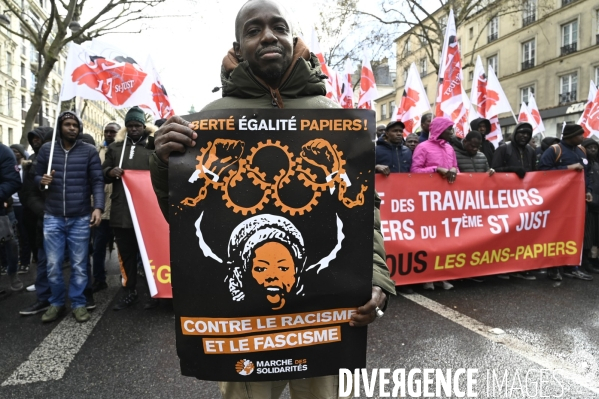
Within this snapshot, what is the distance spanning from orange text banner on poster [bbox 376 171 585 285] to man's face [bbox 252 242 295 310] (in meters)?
3.85

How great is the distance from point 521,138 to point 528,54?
3013cm

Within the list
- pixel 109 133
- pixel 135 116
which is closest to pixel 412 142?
pixel 135 116

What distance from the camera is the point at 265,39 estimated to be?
1426 millimetres

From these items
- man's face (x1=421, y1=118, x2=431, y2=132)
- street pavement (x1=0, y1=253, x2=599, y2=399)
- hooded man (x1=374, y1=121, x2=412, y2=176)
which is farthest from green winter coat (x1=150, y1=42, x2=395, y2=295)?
man's face (x1=421, y1=118, x2=431, y2=132)

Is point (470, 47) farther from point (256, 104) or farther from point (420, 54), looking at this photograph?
point (256, 104)

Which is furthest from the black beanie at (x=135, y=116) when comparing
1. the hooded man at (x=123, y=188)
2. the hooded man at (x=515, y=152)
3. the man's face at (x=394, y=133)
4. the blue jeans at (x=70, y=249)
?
the hooded man at (x=515, y=152)

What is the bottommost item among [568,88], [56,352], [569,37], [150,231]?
[56,352]

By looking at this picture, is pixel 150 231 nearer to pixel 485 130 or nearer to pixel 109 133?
pixel 109 133

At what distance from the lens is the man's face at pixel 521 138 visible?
6.32 meters

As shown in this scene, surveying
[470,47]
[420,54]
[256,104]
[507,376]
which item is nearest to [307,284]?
[256,104]

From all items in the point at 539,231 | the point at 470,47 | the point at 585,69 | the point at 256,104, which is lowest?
the point at 539,231

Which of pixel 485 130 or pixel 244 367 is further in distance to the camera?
pixel 485 130

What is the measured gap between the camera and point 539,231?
18.8 ft

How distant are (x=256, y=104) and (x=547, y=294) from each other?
5.03 metres
